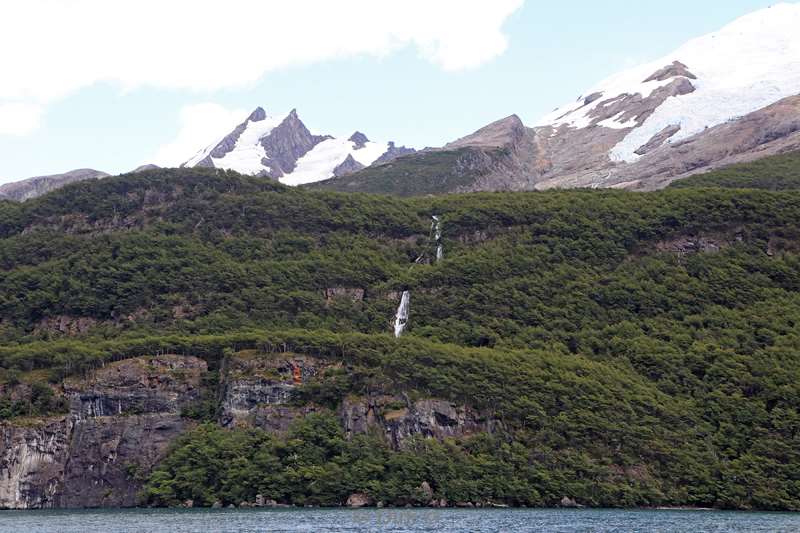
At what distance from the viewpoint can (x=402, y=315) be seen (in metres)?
169

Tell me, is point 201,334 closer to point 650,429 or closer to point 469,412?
→ point 469,412

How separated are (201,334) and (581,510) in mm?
63449

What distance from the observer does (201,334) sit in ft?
506

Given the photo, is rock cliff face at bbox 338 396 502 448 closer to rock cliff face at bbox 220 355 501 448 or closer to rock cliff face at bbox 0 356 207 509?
rock cliff face at bbox 220 355 501 448

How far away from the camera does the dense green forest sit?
395 ft

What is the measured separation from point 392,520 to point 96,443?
46229 mm

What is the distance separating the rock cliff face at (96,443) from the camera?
124 metres

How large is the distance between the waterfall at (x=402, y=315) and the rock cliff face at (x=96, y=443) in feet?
128

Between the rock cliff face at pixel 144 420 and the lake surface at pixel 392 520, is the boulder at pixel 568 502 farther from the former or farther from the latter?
the rock cliff face at pixel 144 420

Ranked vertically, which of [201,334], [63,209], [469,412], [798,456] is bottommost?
[798,456]

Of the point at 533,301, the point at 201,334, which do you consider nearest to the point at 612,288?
the point at 533,301

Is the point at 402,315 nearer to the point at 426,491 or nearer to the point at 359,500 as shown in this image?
the point at 426,491

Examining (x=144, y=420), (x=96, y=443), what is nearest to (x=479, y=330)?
(x=144, y=420)

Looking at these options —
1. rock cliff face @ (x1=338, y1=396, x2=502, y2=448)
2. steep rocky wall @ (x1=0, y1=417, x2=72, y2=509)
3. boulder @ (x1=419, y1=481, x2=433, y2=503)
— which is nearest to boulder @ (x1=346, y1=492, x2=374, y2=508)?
boulder @ (x1=419, y1=481, x2=433, y2=503)
